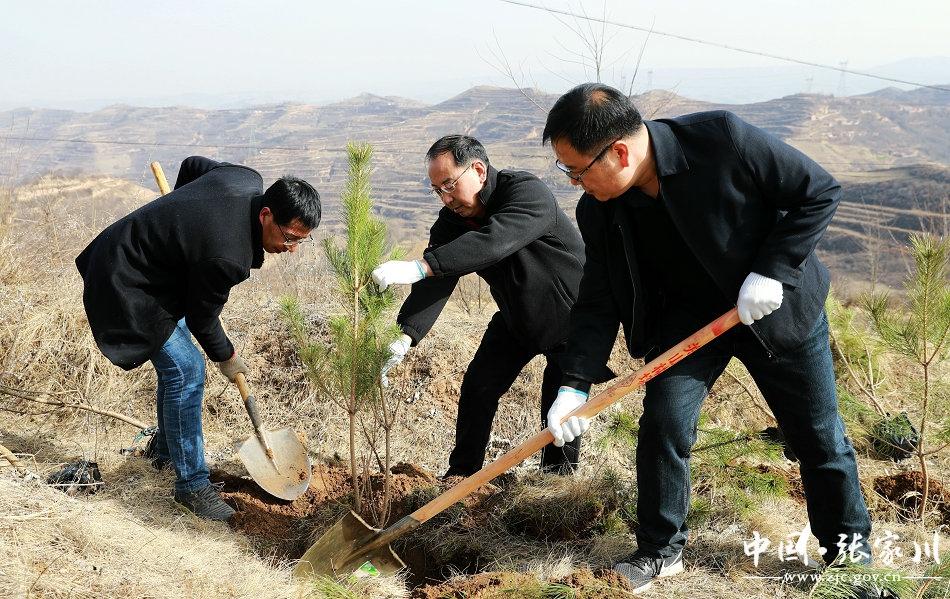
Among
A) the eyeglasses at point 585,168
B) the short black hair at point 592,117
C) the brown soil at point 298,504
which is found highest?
the short black hair at point 592,117

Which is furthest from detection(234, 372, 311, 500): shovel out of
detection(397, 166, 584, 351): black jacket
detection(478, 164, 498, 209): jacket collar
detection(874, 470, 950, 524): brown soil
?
detection(874, 470, 950, 524): brown soil

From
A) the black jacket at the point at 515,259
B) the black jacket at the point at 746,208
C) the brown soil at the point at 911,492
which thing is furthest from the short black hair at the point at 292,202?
the brown soil at the point at 911,492

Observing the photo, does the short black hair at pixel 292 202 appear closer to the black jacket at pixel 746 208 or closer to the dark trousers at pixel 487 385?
the dark trousers at pixel 487 385

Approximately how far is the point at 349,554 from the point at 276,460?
0.90 meters

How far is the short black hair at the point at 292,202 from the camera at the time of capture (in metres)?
2.84

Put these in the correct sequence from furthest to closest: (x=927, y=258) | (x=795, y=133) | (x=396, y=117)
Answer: (x=795, y=133)
(x=396, y=117)
(x=927, y=258)

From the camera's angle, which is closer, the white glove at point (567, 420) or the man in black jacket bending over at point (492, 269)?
the white glove at point (567, 420)

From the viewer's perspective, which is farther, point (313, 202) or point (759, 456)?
point (759, 456)

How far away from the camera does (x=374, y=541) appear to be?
2924 millimetres

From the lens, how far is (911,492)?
3.37 metres

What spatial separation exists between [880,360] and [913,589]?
3927 mm

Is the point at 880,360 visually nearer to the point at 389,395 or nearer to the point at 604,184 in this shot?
the point at 389,395

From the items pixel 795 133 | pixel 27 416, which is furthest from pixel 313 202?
pixel 795 133

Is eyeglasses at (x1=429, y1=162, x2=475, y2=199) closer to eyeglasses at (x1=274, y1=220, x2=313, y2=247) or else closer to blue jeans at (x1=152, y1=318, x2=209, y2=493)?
eyeglasses at (x1=274, y1=220, x2=313, y2=247)
